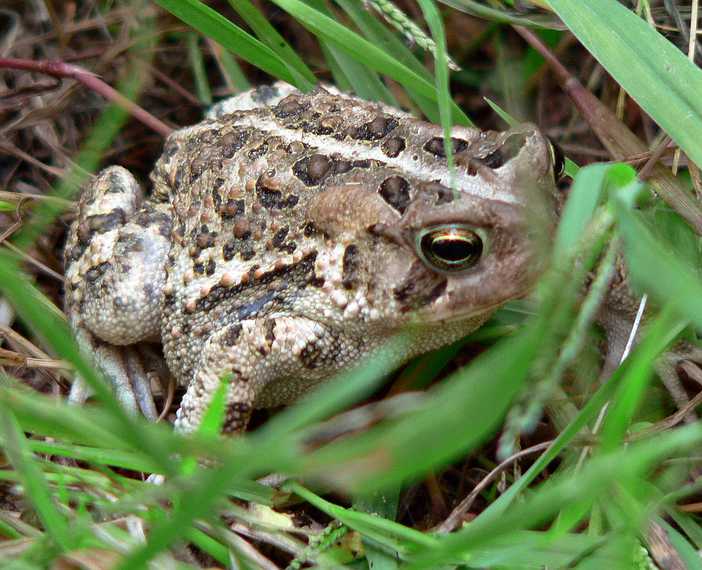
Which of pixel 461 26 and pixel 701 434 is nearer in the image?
pixel 701 434

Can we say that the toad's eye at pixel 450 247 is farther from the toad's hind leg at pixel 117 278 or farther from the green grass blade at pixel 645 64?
the toad's hind leg at pixel 117 278

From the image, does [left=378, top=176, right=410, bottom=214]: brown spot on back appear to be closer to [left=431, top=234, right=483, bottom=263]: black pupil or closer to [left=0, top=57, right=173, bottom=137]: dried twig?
[left=431, top=234, right=483, bottom=263]: black pupil

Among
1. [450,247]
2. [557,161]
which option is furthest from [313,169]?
[557,161]

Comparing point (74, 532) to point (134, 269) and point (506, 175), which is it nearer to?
point (134, 269)

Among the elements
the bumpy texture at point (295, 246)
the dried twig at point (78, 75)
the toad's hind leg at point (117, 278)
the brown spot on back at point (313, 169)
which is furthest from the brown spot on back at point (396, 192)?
the dried twig at point (78, 75)

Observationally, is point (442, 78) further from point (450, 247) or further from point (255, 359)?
point (255, 359)

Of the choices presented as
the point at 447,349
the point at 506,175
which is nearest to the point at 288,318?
the point at 447,349

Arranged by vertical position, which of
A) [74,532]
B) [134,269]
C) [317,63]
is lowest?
[74,532]
